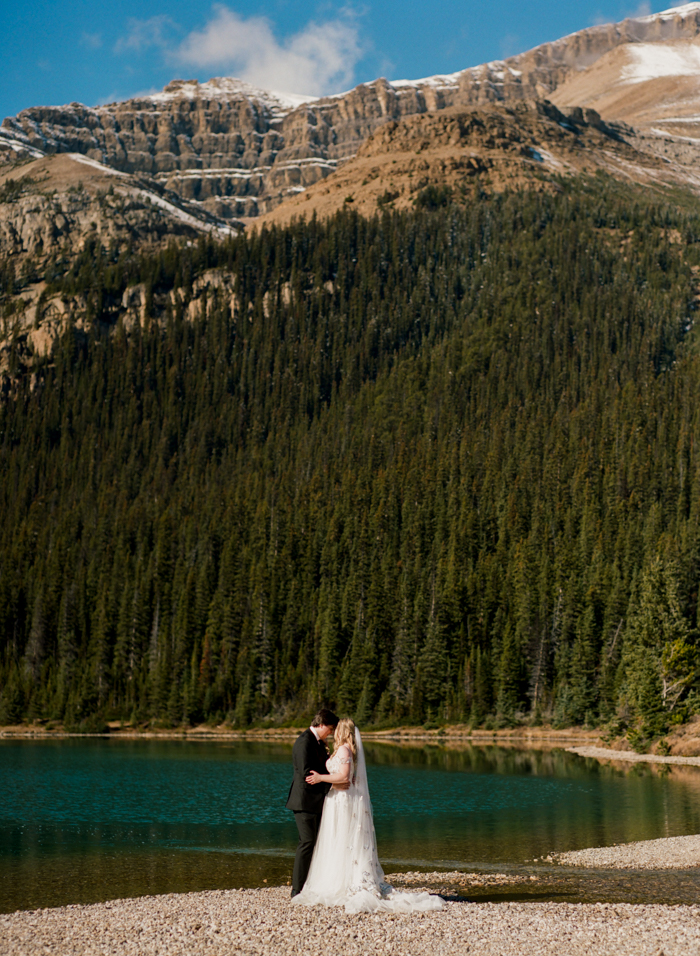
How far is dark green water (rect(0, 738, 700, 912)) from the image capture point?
38.2m

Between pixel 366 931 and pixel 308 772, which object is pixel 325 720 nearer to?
pixel 308 772

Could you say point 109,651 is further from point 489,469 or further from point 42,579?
point 489,469

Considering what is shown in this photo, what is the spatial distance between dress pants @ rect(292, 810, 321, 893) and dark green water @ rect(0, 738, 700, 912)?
398 inches

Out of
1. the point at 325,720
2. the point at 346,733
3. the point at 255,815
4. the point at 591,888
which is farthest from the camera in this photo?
the point at 255,815

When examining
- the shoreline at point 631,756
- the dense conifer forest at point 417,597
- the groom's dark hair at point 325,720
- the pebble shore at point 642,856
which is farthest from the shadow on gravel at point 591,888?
the dense conifer forest at point 417,597

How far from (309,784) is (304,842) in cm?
169

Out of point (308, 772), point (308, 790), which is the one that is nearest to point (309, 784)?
point (308, 790)

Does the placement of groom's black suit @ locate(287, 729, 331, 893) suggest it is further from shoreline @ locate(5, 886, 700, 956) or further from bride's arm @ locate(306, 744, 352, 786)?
shoreline @ locate(5, 886, 700, 956)

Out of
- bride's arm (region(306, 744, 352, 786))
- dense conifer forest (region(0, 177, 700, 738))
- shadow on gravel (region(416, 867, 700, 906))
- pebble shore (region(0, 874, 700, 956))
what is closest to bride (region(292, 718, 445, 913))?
bride's arm (region(306, 744, 352, 786))

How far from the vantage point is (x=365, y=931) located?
2309cm

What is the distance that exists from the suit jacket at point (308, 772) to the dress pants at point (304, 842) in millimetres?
225

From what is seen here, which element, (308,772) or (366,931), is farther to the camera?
(308,772)

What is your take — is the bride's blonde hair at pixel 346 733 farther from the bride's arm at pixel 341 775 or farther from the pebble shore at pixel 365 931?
the pebble shore at pixel 365 931

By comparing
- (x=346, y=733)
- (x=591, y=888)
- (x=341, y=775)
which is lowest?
(x=591, y=888)
